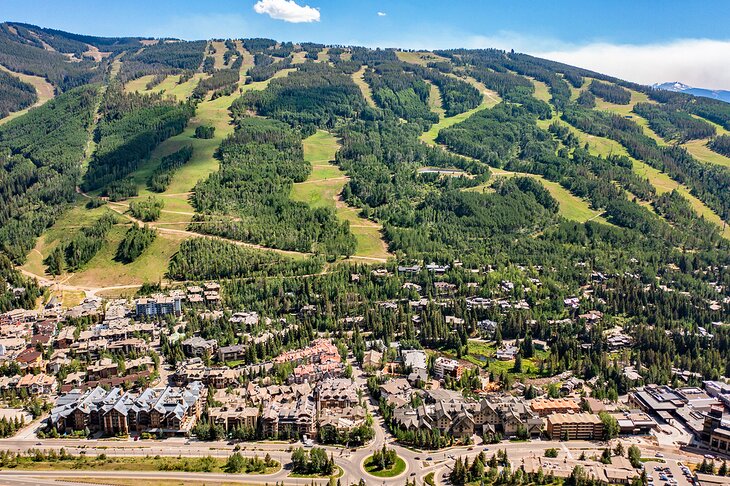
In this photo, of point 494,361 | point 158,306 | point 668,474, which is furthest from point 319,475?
point 158,306

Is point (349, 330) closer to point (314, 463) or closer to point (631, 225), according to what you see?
point (314, 463)

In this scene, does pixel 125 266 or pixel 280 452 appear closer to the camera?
pixel 280 452

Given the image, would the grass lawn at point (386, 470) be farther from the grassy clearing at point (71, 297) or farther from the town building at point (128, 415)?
the grassy clearing at point (71, 297)

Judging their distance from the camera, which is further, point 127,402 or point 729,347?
point 729,347

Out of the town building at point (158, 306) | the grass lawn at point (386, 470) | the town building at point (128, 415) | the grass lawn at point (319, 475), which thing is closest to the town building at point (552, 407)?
the grass lawn at point (386, 470)

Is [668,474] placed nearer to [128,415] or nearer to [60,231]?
[128,415]

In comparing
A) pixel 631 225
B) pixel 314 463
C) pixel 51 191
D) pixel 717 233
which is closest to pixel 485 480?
pixel 314 463

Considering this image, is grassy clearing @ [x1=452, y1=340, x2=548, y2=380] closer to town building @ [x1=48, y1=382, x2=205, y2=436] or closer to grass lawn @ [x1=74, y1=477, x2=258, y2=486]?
town building @ [x1=48, y1=382, x2=205, y2=436]

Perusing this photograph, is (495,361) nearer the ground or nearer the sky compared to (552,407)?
nearer the ground
